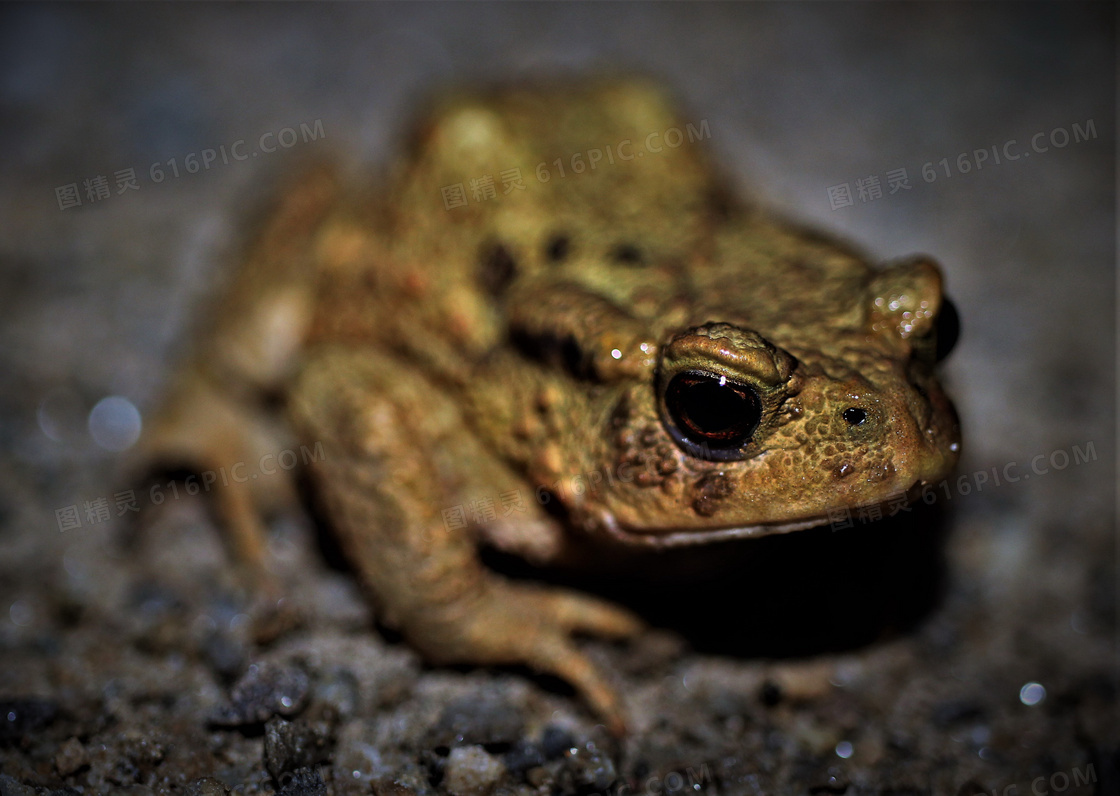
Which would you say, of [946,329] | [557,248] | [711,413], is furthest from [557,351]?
[946,329]

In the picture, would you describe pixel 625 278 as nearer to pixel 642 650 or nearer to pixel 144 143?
pixel 642 650

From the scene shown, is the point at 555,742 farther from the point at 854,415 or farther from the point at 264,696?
the point at 854,415

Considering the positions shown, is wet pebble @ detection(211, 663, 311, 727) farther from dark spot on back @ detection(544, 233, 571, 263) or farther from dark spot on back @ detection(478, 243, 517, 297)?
dark spot on back @ detection(544, 233, 571, 263)

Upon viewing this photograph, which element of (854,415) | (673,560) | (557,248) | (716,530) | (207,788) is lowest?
(207,788)

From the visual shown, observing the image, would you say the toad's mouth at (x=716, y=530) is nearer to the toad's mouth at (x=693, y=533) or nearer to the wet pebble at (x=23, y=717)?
the toad's mouth at (x=693, y=533)

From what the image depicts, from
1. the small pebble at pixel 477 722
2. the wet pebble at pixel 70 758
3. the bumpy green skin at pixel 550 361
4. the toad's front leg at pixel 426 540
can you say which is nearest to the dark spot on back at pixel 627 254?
the bumpy green skin at pixel 550 361

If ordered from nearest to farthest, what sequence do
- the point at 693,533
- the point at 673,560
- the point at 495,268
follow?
the point at 693,533 < the point at 673,560 < the point at 495,268
